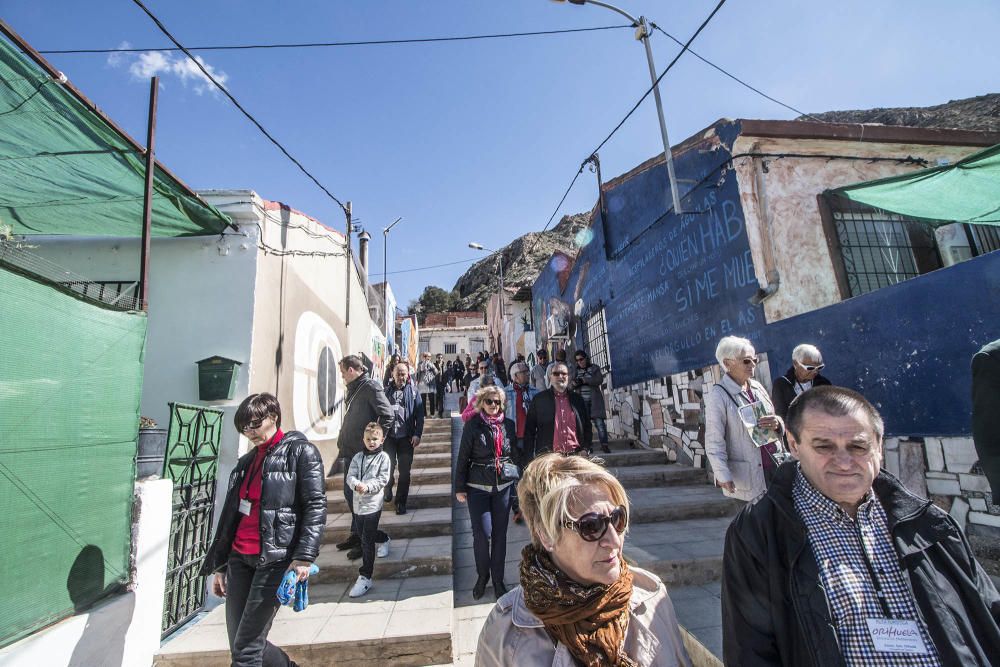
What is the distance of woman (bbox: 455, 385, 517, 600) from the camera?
394cm

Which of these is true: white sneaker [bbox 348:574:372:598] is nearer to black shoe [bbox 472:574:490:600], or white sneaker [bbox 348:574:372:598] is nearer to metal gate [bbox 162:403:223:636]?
black shoe [bbox 472:574:490:600]

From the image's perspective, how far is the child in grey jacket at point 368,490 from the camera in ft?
13.5

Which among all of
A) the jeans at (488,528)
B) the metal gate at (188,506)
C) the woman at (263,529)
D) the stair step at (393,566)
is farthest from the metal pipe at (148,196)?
the jeans at (488,528)

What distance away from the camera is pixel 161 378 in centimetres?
580

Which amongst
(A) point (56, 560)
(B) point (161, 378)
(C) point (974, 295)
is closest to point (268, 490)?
(A) point (56, 560)

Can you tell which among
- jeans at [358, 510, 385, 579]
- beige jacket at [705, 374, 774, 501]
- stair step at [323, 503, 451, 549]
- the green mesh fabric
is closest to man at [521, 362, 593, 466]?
stair step at [323, 503, 451, 549]

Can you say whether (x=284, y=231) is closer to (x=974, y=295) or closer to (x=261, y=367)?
(x=261, y=367)

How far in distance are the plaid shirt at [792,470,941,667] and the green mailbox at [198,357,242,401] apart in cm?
591

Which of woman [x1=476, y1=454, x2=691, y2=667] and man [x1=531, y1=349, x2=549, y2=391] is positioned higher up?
man [x1=531, y1=349, x2=549, y2=391]

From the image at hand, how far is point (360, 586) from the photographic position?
4.04 m

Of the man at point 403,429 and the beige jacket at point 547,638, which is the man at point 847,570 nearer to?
the beige jacket at point 547,638

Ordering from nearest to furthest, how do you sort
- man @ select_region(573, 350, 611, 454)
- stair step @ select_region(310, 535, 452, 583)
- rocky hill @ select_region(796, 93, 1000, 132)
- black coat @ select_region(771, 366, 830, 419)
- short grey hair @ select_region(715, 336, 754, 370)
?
short grey hair @ select_region(715, 336, 754, 370)
black coat @ select_region(771, 366, 830, 419)
stair step @ select_region(310, 535, 452, 583)
man @ select_region(573, 350, 611, 454)
rocky hill @ select_region(796, 93, 1000, 132)

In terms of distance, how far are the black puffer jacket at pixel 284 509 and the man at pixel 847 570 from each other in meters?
2.24

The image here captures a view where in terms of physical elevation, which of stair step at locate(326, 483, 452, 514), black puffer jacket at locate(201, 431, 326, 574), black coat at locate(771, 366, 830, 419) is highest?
black coat at locate(771, 366, 830, 419)
